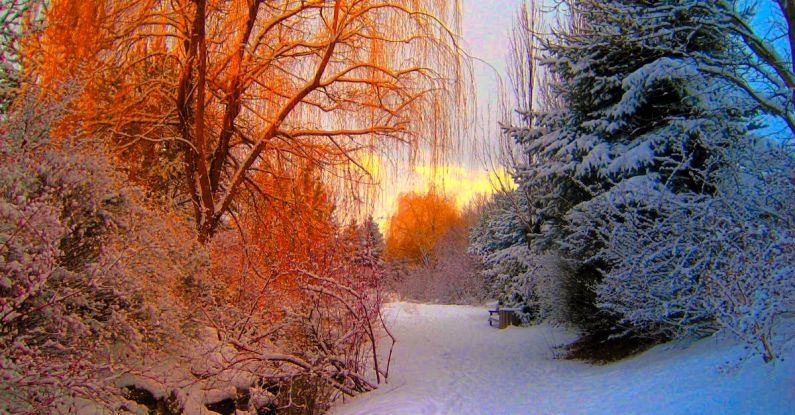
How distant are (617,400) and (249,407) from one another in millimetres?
4376

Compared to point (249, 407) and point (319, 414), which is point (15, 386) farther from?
point (319, 414)

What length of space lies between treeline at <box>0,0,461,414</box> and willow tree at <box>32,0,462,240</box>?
26 millimetres

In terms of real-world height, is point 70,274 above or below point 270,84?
below

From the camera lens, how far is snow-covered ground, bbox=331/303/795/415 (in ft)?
16.5

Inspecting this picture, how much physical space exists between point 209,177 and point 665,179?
7.32 m

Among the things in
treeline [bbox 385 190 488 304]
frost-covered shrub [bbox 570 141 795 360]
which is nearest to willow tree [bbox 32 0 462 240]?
frost-covered shrub [bbox 570 141 795 360]

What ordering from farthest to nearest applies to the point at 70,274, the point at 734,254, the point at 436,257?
the point at 436,257, the point at 734,254, the point at 70,274

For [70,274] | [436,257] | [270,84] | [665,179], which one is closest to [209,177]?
[270,84]

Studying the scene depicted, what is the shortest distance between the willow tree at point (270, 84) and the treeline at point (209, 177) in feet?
0.09

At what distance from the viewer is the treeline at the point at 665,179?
191 inches

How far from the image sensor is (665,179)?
29.2 ft

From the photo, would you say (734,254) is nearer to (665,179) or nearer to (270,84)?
(665,179)

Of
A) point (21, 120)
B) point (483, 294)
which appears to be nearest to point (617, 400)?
point (21, 120)

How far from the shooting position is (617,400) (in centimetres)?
588
